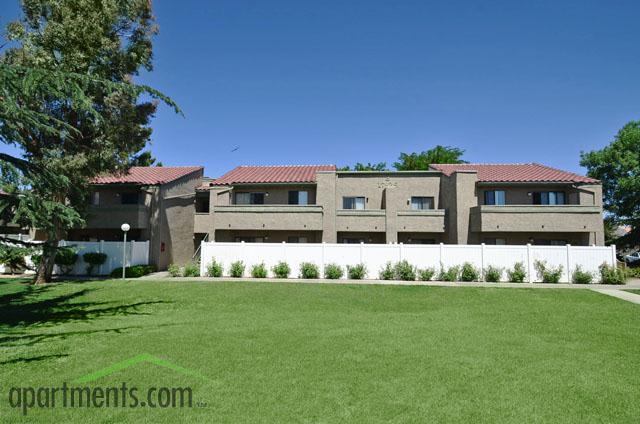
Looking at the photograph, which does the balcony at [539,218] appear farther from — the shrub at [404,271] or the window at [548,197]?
the shrub at [404,271]

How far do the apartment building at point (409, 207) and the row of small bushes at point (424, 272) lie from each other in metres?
5.22

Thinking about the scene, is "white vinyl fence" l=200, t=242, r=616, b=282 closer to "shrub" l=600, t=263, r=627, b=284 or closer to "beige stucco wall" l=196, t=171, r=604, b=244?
"shrub" l=600, t=263, r=627, b=284

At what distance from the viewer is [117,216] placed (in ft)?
85.8

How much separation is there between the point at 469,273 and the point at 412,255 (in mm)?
3154

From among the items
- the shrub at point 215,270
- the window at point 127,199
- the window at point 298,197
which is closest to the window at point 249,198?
the window at point 298,197

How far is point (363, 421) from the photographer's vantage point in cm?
480

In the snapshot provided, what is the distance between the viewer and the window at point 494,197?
28672 millimetres

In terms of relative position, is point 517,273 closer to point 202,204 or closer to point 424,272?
point 424,272

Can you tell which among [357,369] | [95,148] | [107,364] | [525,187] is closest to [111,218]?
[95,148]

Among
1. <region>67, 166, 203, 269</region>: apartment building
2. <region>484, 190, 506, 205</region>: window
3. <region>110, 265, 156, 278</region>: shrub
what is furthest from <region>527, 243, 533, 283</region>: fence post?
<region>67, 166, 203, 269</region>: apartment building

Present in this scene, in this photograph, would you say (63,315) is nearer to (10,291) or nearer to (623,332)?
(10,291)

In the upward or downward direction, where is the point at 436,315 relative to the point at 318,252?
downward


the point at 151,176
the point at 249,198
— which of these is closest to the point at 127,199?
the point at 151,176

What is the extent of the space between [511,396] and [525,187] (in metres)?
26.6
